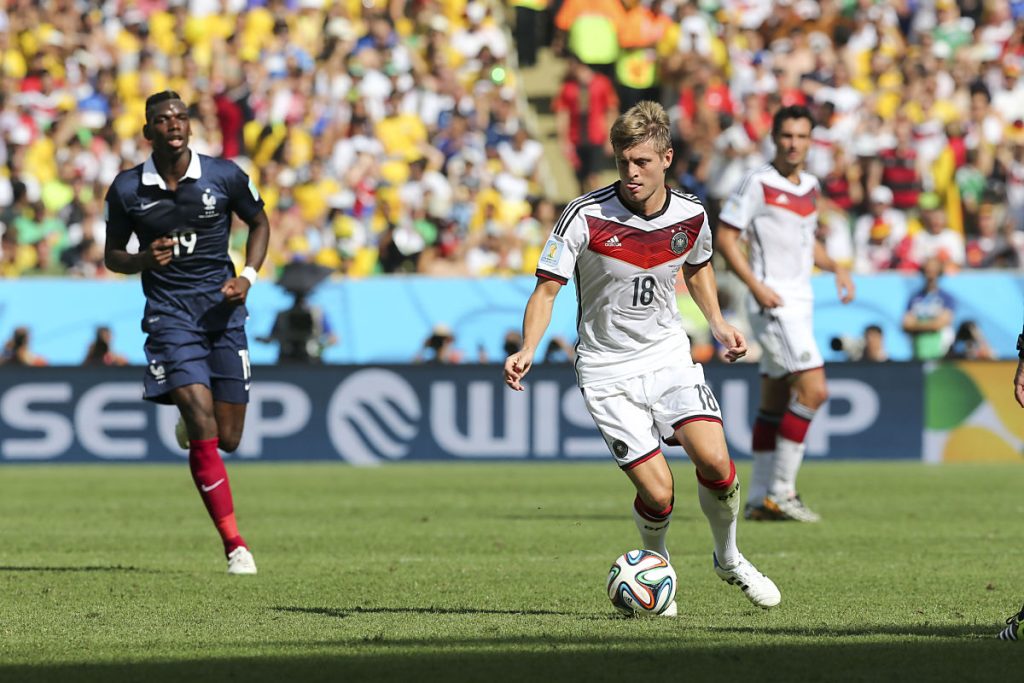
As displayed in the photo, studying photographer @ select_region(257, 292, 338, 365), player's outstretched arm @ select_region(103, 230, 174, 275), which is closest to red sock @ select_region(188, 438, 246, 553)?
player's outstretched arm @ select_region(103, 230, 174, 275)

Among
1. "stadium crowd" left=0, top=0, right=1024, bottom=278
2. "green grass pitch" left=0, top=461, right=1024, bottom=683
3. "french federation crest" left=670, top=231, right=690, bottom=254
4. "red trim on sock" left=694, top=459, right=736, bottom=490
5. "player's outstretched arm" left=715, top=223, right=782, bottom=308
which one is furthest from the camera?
"stadium crowd" left=0, top=0, right=1024, bottom=278

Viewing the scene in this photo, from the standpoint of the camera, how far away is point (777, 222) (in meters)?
13.0

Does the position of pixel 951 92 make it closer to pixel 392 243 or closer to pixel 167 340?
pixel 392 243

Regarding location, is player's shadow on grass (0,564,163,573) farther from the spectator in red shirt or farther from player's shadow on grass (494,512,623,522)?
the spectator in red shirt

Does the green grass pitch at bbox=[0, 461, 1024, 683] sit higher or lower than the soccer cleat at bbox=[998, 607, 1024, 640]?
lower

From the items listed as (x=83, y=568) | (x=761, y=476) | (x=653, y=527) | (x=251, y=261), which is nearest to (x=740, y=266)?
(x=761, y=476)

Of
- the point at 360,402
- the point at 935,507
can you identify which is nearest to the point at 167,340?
the point at 935,507

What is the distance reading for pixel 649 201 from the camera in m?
8.05

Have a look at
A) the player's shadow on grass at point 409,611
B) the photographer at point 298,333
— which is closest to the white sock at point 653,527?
the player's shadow on grass at point 409,611

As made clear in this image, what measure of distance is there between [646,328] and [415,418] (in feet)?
37.4

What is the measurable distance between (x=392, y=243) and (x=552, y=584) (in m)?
12.8

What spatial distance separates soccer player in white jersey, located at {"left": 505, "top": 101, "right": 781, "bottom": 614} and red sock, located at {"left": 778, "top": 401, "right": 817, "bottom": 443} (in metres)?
4.87

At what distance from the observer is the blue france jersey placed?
9.98 m

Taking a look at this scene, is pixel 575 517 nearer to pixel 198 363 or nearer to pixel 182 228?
pixel 198 363
